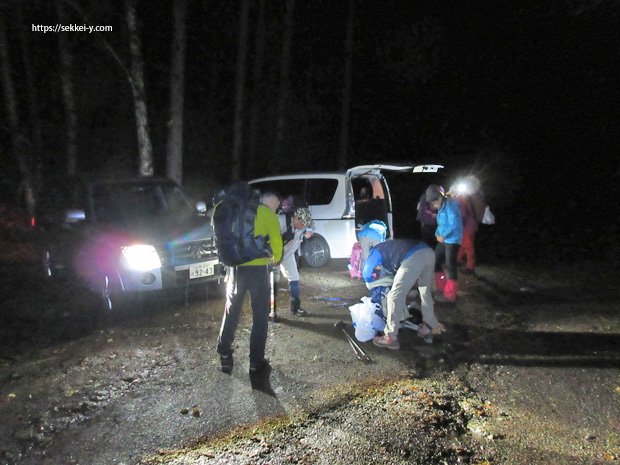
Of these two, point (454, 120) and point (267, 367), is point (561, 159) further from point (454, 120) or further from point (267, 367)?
point (267, 367)

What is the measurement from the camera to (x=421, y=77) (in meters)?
20.2

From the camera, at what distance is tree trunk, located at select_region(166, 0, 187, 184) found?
1198 centimetres

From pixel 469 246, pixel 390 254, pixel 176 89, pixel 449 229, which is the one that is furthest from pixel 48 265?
pixel 469 246

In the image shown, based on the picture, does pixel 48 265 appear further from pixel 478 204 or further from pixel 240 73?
pixel 240 73

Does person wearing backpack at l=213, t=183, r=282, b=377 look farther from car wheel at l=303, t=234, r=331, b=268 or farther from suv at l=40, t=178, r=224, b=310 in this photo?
car wheel at l=303, t=234, r=331, b=268

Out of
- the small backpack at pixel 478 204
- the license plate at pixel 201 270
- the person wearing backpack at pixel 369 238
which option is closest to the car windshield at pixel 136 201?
the license plate at pixel 201 270

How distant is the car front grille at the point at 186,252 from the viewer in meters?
6.17

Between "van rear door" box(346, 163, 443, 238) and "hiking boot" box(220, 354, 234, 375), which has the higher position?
"van rear door" box(346, 163, 443, 238)

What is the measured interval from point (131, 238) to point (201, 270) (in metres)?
1.04

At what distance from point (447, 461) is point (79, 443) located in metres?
2.69

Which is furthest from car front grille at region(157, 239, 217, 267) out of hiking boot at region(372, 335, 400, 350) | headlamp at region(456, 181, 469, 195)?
headlamp at region(456, 181, 469, 195)

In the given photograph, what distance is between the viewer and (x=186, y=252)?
6348 millimetres

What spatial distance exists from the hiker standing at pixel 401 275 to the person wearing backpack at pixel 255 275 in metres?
1.29

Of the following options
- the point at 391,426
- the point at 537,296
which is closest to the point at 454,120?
the point at 537,296
